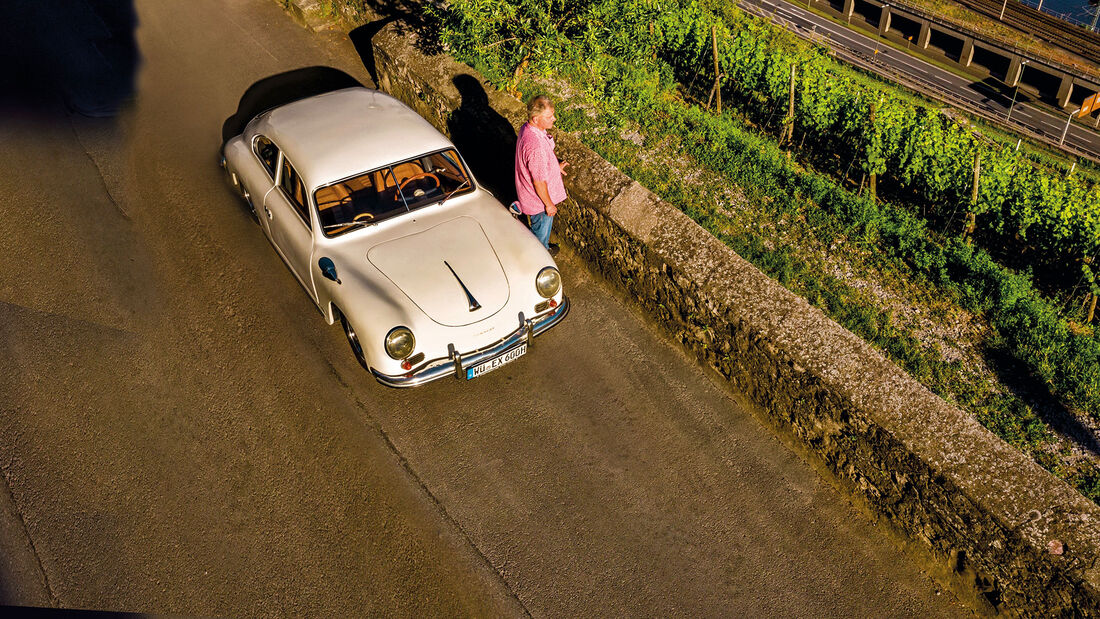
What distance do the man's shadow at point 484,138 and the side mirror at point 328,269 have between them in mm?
2625

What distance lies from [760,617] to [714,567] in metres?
0.45

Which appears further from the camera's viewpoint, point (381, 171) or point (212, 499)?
point (381, 171)

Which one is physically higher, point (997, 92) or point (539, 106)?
point (539, 106)

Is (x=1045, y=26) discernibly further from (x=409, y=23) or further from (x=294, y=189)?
(x=294, y=189)

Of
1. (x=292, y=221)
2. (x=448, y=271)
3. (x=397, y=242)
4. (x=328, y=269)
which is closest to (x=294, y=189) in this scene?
(x=292, y=221)

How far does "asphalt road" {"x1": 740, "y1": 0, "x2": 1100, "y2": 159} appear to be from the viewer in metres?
61.9

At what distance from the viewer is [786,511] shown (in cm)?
552

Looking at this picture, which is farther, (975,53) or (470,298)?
(975,53)

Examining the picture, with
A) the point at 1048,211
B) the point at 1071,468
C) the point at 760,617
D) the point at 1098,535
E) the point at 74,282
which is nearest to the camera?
the point at 1098,535

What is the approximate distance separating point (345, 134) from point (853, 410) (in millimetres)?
5152

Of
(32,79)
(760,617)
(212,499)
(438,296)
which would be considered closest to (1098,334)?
(760,617)

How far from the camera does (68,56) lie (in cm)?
1020

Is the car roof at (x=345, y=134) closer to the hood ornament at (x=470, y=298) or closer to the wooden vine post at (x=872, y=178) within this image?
the hood ornament at (x=470, y=298)

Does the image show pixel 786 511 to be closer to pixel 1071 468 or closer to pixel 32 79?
pixel 1071 468
